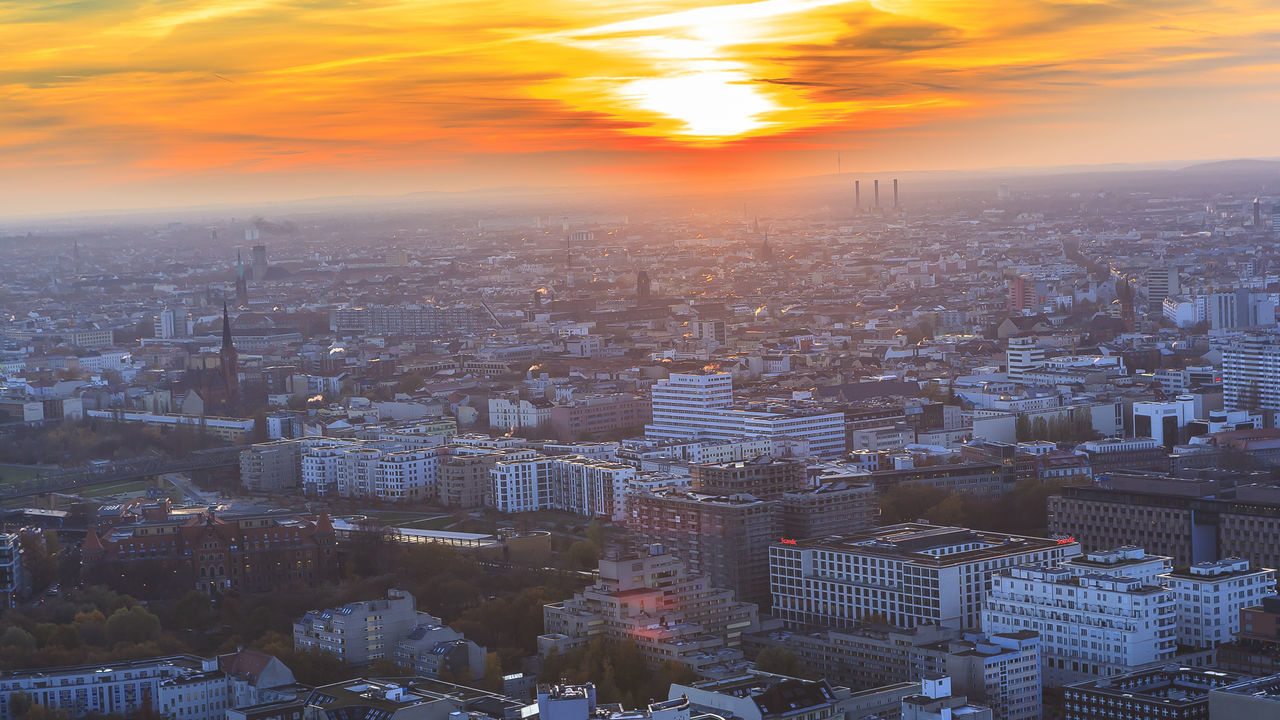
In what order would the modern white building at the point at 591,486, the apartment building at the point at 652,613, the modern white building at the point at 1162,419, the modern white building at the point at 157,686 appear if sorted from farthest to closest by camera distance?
the modern white building at the point at 1162,419, the modern white building at the point at 591,486, the apartment building at the point at 652,613, the modern white building at the point at 157,686

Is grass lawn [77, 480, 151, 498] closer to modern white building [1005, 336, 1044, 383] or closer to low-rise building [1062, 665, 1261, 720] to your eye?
modern white building [1005, 336, 1044, 383]

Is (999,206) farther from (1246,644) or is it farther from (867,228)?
(1246,644)

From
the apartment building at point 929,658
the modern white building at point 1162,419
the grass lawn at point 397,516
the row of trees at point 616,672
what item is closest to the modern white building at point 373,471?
the grass lawn at point 397,516

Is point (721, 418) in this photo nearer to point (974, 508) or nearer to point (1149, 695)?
point (974, 508)

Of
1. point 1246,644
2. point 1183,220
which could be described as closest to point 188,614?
point 1246,644

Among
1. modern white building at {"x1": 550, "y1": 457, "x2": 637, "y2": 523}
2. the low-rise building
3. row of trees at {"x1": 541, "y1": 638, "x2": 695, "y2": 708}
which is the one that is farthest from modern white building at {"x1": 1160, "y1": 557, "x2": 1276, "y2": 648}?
modern white building at {"x1": 550, "y1": 457, "x2": 637, "y2": 523}

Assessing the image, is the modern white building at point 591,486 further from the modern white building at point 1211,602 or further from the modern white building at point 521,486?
the modern white building at point 1211,602

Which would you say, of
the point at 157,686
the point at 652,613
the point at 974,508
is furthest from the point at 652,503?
the point at 157,686
